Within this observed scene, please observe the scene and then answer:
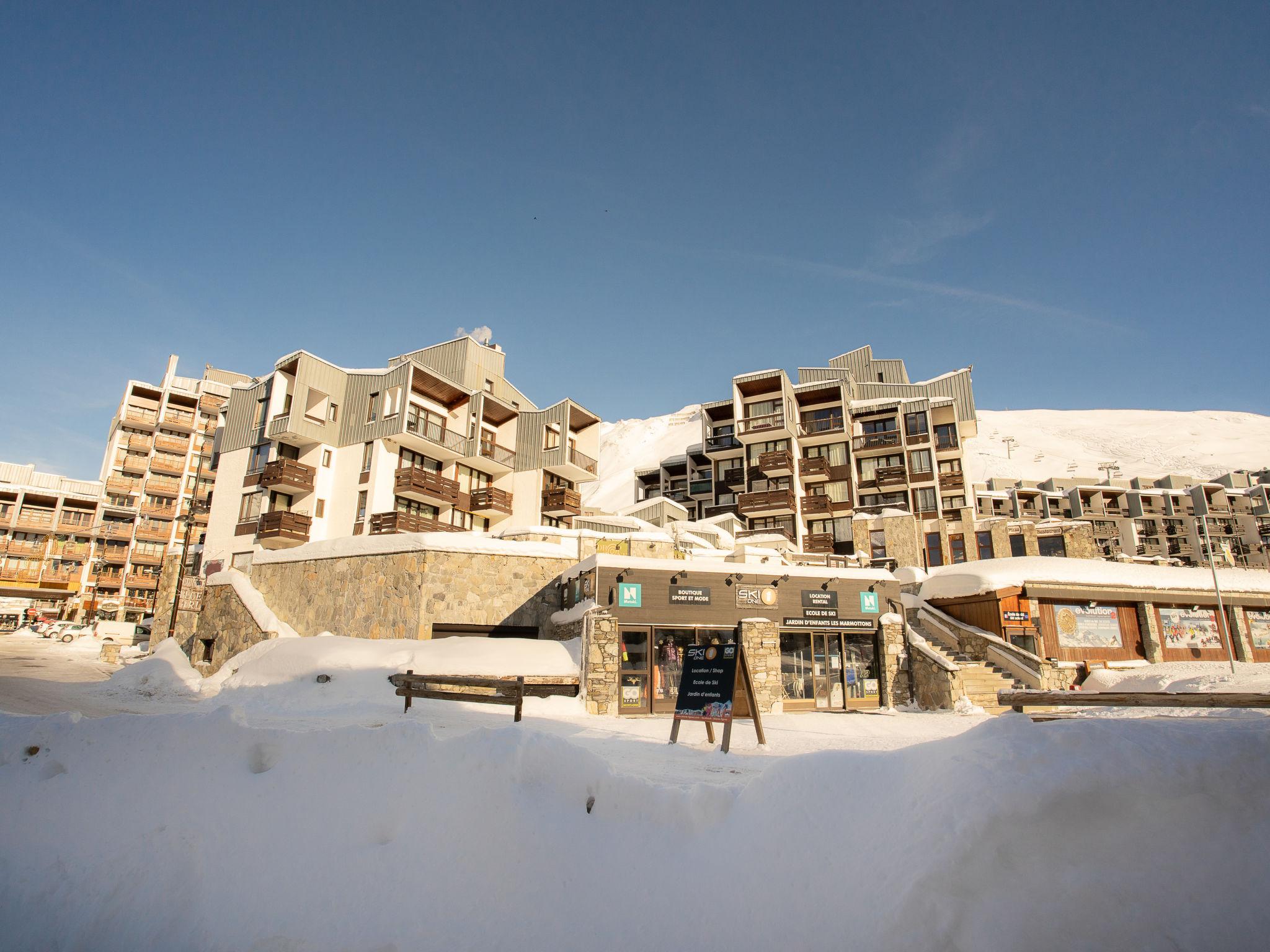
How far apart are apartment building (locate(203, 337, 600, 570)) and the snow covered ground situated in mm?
26251

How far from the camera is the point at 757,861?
555cm

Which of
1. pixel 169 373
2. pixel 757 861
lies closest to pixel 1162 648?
pixel 757 861

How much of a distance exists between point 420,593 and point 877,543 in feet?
93.7

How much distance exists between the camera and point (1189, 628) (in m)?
27.0

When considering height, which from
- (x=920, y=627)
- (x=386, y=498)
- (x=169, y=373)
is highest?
(x=169, y=373)

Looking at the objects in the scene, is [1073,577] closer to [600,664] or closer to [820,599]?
[820,599]

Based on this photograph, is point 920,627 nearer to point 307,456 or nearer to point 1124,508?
point 307,456

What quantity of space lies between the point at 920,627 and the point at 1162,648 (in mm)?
9087

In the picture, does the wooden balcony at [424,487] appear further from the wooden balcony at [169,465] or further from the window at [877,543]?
the wooden balcony at [169,465]

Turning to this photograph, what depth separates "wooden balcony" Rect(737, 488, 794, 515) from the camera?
45812 mm

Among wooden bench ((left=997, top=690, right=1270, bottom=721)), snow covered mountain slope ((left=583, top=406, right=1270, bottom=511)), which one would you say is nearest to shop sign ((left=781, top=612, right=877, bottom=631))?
wooden bench ((left=997, top=690, right=1270, bottom=721))

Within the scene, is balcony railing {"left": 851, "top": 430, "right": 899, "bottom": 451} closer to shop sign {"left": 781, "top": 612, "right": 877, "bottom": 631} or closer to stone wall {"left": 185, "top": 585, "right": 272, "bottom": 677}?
shop sign {"left": 781, "top": 612, "right": 877, "bottom": 631}

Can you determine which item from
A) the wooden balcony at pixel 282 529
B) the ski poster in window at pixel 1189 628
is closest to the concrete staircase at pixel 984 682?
the ski poster in window at pixel 1189 628

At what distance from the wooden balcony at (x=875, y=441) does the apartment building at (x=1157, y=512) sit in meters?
31.9
